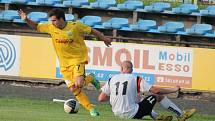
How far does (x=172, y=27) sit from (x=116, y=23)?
222 cm

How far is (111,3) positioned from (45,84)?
6.99m

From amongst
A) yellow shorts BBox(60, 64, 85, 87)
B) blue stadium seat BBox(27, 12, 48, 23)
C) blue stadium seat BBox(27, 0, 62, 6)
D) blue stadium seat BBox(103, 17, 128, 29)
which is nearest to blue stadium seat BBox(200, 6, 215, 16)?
blue stadium seat BBox(103, 17, 128, 29)

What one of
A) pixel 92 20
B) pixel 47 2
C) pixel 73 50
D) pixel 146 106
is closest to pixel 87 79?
pixel 73 50

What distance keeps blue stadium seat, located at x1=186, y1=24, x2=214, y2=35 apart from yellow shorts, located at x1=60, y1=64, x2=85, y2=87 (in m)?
13.8

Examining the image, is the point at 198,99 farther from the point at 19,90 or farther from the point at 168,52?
the point at 19,90

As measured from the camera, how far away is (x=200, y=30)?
90.2 ft

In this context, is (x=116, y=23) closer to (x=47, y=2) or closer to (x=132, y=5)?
(x=132, y=5)

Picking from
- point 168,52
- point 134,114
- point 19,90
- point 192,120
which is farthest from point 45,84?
point 134,114

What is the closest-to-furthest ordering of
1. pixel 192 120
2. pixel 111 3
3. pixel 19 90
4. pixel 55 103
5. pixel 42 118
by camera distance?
pixel 42 118, pixel 192 120, pixel 55 103, pixel 19 90, pixel 111 3

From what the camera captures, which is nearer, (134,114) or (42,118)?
(42,118)

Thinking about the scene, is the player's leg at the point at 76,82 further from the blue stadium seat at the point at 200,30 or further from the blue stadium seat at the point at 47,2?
the blue stadium seat at the point at 47,2

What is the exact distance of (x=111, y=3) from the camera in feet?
98.4

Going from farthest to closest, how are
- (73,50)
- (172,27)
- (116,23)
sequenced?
(116,23), (172,27), (73,50)

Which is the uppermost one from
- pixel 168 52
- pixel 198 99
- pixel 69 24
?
pixel 69 24
